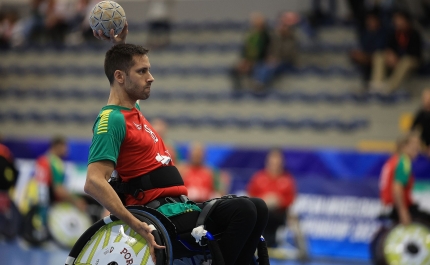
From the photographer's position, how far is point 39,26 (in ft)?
59.8

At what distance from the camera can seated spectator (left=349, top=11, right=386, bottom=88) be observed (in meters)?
12.9

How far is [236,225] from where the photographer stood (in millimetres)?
3883

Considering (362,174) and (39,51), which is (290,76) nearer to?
(362,174)

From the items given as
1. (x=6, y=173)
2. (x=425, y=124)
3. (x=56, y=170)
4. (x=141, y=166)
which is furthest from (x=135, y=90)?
(x=425, y=124)

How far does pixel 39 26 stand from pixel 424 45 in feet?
33.0

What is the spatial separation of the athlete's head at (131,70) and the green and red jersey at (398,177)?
4988 millimetres

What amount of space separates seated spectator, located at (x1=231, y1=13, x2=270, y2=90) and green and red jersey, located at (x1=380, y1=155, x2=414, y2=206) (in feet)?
19.9

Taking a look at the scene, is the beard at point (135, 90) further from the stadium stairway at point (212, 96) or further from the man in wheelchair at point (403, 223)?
the stadium stairway at point (212, 96)

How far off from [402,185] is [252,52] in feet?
21.6

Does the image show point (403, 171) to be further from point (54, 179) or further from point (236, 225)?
point (54, 179)

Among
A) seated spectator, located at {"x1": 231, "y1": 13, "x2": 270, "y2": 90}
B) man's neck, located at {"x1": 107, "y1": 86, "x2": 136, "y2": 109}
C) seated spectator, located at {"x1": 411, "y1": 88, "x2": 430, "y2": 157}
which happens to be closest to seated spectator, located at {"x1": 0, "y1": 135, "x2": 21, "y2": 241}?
seated spectator, located at {"x1": 231, "y1": 13, "x2": 270, "y2": 90}

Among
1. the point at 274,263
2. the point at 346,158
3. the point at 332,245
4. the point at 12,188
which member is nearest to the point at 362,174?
the point at 346,158

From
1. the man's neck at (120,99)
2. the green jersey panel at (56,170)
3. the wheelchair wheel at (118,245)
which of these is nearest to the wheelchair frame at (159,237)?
the wheelchair wheel at (118,245)

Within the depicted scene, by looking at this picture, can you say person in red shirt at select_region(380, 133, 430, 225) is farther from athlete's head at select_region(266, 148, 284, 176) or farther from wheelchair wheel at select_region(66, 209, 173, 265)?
wheelchair wheel at select_region(66, 209, 173, 265)
